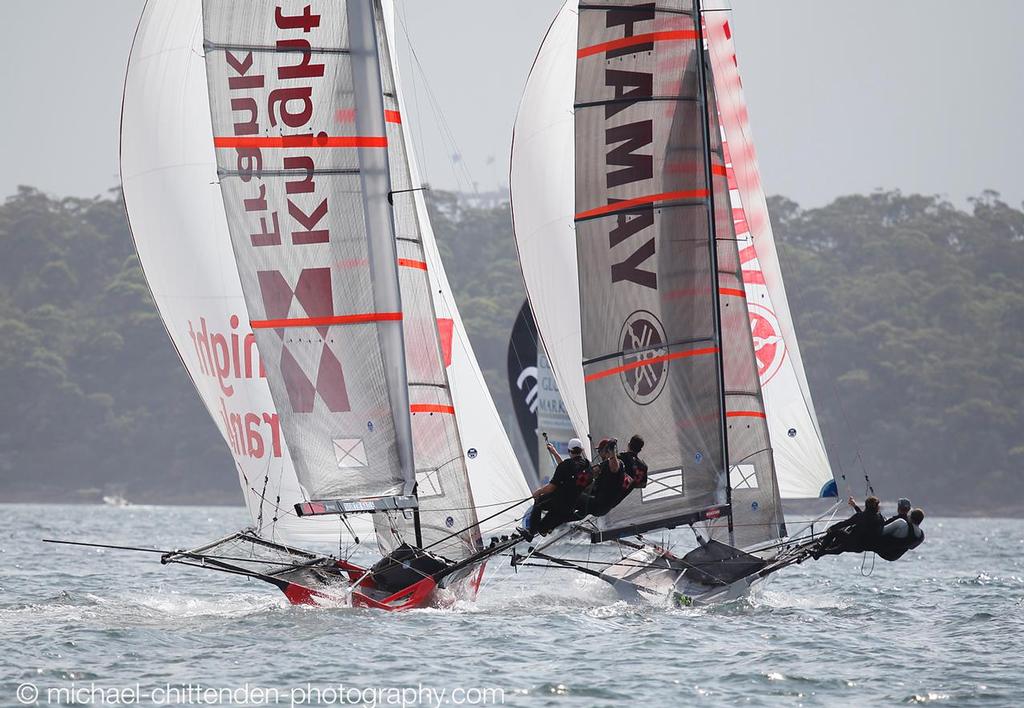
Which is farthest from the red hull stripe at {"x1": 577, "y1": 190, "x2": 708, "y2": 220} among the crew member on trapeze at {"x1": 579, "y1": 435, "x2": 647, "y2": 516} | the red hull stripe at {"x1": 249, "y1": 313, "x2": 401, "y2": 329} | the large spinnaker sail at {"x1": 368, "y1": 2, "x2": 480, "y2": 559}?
the red hull stripe at {"x1": 249, "y1": 313, "x2": 401, "y2": 329}

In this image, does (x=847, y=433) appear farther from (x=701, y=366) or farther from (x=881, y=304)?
(x=701, y=366)

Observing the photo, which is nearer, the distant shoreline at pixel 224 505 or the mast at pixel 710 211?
the mast at pixel 710 211

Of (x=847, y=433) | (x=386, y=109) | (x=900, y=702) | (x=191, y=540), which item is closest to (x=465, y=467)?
(x=386, y=109)

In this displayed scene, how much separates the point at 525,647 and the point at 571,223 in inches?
284

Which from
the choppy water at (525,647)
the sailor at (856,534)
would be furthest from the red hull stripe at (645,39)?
the choppy water at (525,647)

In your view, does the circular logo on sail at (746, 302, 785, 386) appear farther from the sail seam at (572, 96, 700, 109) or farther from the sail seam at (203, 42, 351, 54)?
the sail seam at (203, 42, 351, 54)

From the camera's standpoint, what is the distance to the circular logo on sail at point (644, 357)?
16141 millimetres

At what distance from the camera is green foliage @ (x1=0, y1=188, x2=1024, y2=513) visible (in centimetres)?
6744

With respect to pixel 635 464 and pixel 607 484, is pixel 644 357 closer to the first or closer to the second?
pixel 635 464

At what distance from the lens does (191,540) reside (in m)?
33.2

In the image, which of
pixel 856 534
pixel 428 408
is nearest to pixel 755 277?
pixel 856 534

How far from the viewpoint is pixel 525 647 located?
13.7m

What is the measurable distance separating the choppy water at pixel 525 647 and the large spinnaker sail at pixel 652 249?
5.54 ft

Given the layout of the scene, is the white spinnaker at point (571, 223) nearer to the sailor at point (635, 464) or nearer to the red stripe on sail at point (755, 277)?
the red stripe on sail at point (755, 277)
